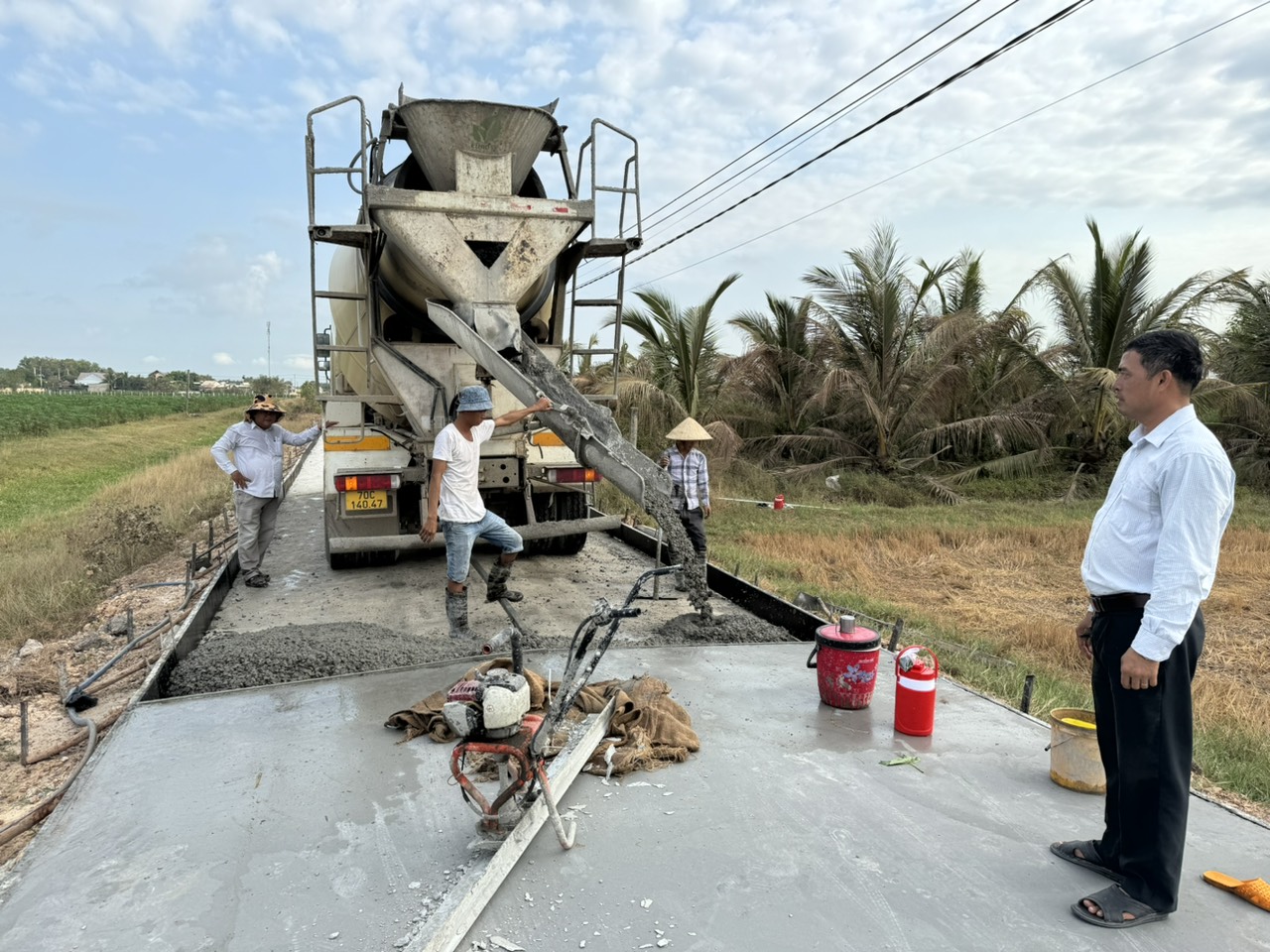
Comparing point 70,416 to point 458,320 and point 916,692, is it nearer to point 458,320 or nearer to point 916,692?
point 458,320

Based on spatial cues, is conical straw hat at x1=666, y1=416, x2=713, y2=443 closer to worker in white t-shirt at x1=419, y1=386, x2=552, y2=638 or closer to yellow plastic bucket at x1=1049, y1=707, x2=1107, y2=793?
worker in white t-shirt at x1=419, y1=386, x2=552, y2=638

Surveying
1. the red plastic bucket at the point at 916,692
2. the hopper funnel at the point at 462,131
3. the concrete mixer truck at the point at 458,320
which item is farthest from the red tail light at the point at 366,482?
the red plastic bucket at the point at 916,692

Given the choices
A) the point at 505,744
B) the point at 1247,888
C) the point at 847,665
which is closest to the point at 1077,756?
the point at 1247,888

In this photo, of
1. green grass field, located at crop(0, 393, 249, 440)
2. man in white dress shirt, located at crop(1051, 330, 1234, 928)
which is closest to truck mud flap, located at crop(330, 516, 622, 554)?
man in white dress shirt, located at crop(1051, 330, 1234, 928)

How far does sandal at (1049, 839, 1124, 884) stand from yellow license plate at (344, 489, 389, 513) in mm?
5268

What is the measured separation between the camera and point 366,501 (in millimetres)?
6699

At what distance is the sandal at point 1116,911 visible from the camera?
96.0 inches

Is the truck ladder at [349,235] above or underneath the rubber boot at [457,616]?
above

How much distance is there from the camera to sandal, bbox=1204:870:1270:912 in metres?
2.53

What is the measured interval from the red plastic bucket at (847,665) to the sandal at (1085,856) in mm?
1198

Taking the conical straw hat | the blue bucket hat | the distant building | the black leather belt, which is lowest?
the black leather belt

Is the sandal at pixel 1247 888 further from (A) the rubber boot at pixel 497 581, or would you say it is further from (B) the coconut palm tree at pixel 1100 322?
(B) the coconut palm tree at pixel 1100 322

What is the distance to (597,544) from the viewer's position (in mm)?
8898

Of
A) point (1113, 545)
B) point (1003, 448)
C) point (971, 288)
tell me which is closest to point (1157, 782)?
point (1113, 545)
